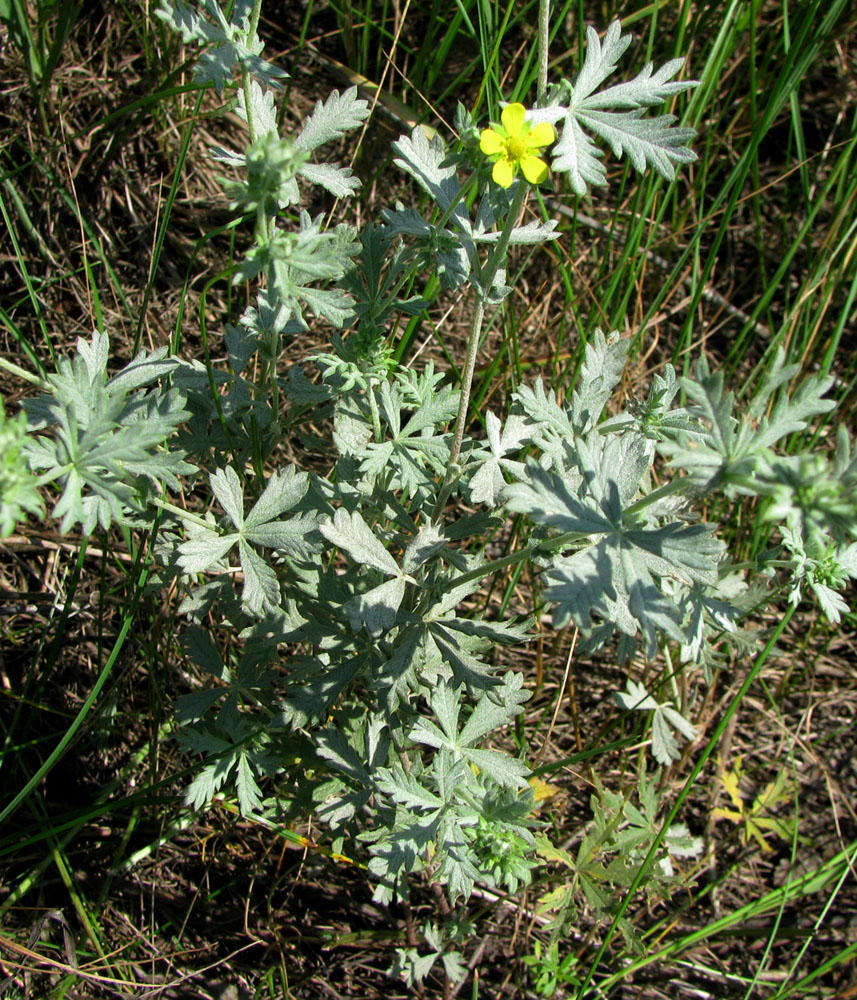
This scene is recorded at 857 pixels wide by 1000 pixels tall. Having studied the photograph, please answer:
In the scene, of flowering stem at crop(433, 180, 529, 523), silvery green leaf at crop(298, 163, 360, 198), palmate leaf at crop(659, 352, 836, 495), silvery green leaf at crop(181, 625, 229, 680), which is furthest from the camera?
silvery green leaf at crop(181, 625, 229, 680)

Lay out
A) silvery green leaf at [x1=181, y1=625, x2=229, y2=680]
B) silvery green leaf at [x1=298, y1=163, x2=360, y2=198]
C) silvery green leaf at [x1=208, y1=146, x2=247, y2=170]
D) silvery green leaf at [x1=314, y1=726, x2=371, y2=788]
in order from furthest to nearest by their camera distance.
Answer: silvery green leaf at [x1=181, y1=625, x2=229, y2=680] < silvery green leaf at [x1=314, y1=726, x2=371, y2=788] < silvery green leaf at [x1=298, y1=163, x2=360, y2=198] < silvery green leaf at [x1=208, y1=146, x2=247, y2=170]

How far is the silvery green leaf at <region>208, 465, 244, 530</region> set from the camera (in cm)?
245

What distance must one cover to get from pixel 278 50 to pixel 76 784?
3551mm

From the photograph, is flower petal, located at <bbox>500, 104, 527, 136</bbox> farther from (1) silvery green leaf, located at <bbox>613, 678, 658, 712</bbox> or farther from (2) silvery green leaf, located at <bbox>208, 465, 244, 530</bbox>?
(1) silvery green leaf, located at <bbox>613, 678, 658, 712</bbox>

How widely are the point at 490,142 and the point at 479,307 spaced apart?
1.50 ft

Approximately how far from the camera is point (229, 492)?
8.13ft

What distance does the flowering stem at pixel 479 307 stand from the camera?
213 cm

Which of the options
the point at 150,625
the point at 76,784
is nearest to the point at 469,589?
the point at 150,625

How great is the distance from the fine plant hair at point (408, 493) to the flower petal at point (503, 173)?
11 cm

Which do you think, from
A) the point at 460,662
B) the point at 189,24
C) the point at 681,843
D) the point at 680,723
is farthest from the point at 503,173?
the point at 681,843

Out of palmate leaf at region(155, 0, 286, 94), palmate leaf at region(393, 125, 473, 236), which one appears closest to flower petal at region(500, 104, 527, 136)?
palmate leaf at region(393, 125, 473, 236)

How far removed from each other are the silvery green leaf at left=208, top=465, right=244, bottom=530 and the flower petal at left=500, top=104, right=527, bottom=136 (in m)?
Answer: 1.24

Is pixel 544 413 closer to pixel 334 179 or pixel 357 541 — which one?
pixel 357 541

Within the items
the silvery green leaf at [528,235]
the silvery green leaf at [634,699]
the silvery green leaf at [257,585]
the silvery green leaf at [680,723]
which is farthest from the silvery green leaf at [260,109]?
the silvery green leaf at [680,723]
